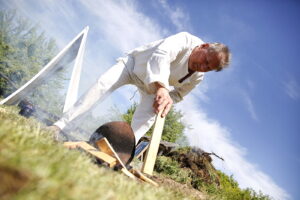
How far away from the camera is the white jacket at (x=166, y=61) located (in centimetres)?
337

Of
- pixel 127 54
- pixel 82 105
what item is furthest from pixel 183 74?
pixel 82 105

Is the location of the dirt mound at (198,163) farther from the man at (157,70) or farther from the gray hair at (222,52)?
the gray hair at (222,52)

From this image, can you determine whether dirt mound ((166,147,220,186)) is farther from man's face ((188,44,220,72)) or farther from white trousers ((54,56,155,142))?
man's face ((188,44,220,72))

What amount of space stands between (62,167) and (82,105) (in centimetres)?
252

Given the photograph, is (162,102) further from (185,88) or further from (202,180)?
(202,180)

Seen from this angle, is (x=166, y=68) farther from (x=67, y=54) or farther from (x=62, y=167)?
(x=67, y=54)

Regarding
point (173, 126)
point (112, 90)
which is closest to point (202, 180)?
point (112, 90)

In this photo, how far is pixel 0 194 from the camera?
2.43 ft

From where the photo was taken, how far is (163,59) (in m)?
3.40

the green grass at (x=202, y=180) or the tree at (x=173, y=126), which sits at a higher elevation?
the tree at (x=173, y=126)

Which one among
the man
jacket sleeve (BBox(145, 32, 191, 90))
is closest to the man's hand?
the man

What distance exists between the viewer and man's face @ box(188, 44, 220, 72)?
11.6ft

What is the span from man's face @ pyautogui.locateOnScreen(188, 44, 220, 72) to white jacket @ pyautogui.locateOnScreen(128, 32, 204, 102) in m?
0.08

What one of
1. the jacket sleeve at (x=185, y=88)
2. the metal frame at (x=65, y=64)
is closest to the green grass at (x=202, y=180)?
the metal frame at (x=65, y=64)
